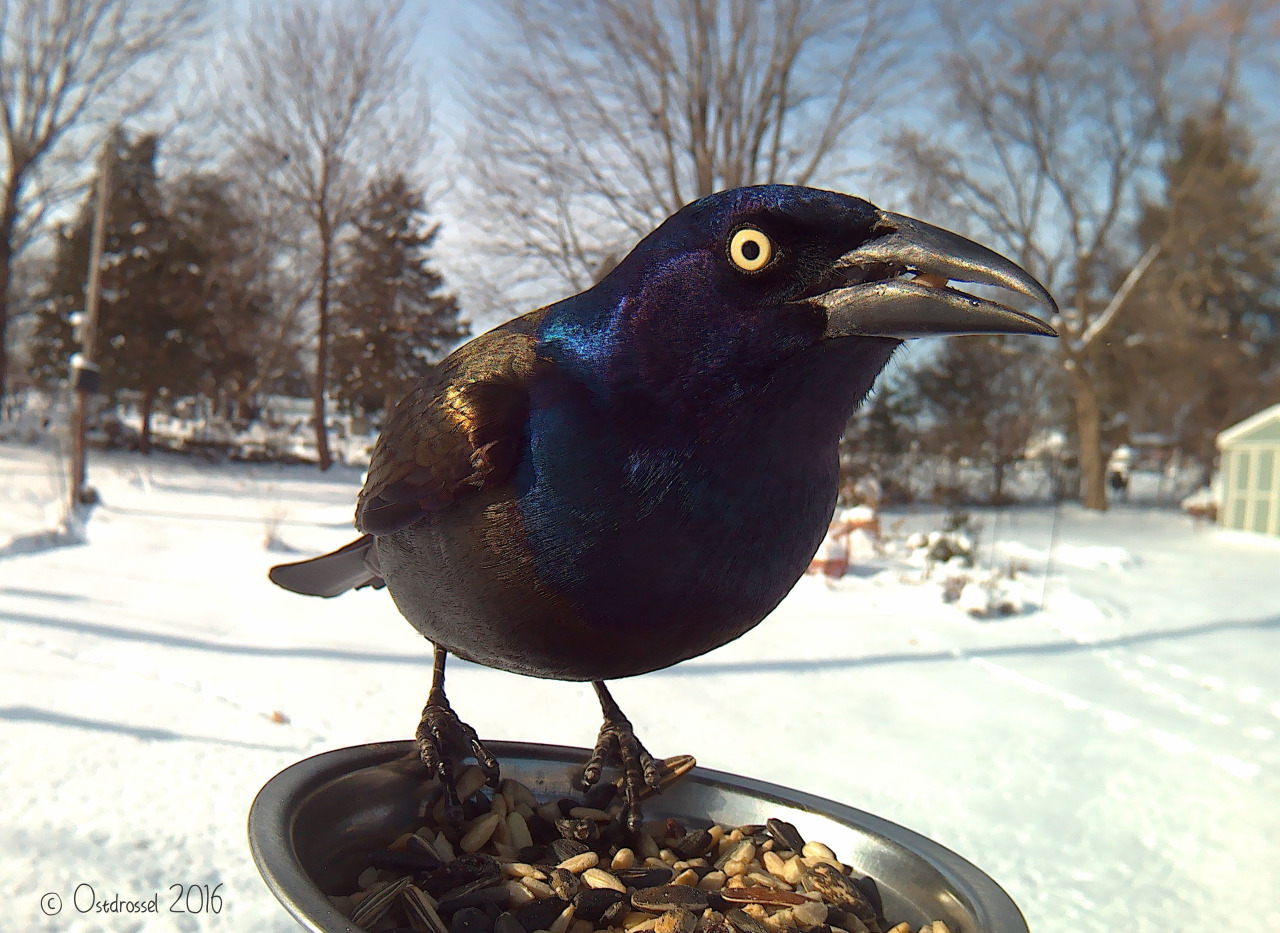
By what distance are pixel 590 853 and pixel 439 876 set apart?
0.20 m

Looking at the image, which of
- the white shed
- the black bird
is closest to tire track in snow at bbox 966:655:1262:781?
the black bird

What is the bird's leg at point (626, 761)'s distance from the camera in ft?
4.13

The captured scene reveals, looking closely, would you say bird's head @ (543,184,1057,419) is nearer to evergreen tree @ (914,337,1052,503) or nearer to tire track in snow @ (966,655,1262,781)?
tire track in snow @ (966,655,1262,781)

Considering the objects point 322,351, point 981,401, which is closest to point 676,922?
point 981,401

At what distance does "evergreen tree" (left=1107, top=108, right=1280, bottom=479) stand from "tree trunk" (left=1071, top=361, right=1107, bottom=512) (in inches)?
46.1

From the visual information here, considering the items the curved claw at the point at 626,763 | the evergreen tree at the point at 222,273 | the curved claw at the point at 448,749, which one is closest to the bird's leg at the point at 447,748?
the curved claw at the point at 448,749

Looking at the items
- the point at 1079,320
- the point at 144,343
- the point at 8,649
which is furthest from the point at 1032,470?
the point at 144,343

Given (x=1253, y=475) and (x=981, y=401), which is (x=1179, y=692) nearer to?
(x=981, y=401)

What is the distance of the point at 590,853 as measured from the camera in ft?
3.84

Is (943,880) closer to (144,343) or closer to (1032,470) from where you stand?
(1032,470)

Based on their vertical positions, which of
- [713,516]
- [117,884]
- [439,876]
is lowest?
[117,884]

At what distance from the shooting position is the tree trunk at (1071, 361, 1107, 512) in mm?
15781

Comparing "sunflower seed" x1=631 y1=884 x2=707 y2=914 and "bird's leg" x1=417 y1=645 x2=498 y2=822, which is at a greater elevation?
"bird's leg" x1=417 y1=645 x2=498 y2=822

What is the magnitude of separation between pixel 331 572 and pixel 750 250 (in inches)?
37.6
